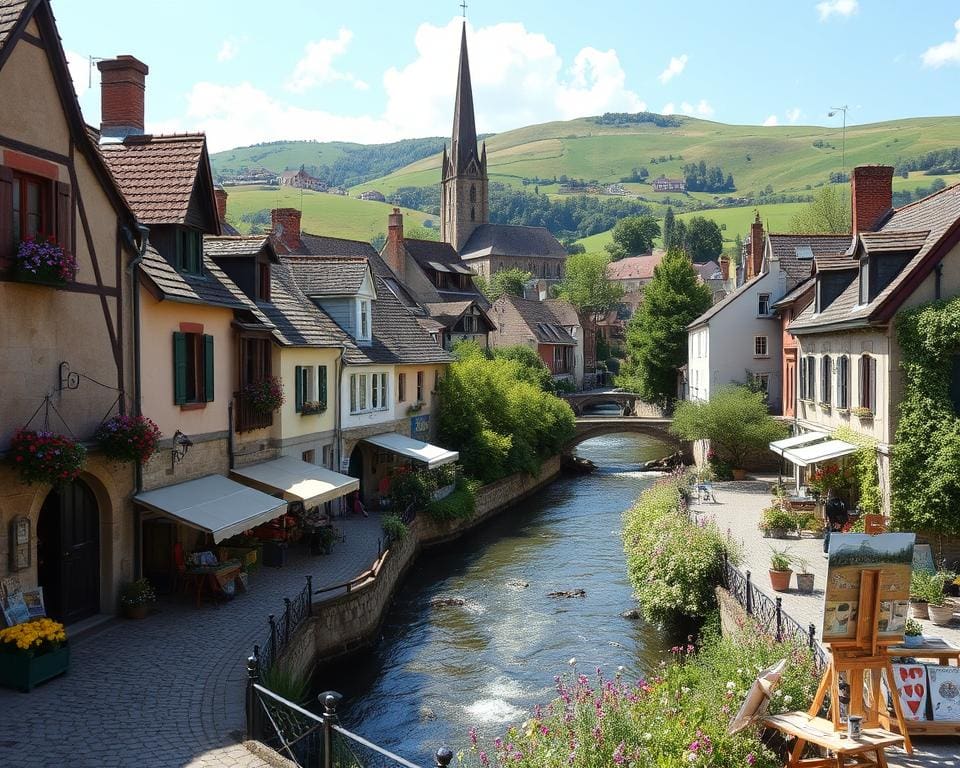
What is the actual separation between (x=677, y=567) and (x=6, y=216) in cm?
1591

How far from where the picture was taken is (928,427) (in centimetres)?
2241

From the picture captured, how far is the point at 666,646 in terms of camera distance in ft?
71.5

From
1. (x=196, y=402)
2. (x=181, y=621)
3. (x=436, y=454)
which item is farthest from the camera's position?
(x=436, y=454)

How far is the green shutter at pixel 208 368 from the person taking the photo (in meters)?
21.4

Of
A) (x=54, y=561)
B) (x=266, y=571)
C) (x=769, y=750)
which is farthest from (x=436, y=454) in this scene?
(x=769, y=750)

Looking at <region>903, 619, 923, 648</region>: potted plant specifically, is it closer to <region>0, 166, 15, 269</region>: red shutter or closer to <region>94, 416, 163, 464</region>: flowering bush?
<region>94, 416, 163, 464</region>: flowering bush

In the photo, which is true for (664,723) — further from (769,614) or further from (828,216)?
(828,216)

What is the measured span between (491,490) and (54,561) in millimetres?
24283

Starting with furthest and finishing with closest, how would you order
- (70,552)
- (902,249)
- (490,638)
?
(902,249), (490,638), (70,552)

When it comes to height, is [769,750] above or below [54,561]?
below

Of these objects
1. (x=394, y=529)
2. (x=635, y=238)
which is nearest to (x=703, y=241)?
(x=635, y=238)

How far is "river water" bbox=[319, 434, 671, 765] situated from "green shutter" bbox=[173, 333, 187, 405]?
22.4 ft

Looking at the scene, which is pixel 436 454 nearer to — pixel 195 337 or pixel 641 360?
pixel 195 337

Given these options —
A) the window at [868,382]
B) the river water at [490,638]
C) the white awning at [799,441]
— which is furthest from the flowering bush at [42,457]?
the white awning at [799,441]
